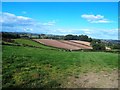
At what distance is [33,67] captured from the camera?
22.2ft

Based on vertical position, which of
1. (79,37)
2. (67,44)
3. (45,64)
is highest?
(79,37)

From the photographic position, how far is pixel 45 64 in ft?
23.3

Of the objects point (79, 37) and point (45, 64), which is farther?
point (79, 37)

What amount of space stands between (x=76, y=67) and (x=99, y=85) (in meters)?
1.25

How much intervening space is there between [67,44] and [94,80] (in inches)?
84.4

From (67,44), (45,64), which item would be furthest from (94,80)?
(67,44)

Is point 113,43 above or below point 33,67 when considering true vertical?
above

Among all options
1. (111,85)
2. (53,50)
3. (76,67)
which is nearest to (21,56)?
(53,50)

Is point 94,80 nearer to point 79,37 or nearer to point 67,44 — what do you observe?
point 79,37

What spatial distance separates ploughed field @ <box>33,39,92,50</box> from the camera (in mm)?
7887

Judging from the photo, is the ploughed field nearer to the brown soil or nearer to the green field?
the green field

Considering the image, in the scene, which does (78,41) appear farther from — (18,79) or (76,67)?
(18,79)

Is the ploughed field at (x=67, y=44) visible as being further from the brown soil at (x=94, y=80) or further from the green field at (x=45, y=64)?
the brown soil at (x=94, y=80)

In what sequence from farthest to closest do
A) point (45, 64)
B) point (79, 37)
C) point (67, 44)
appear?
point (67, 44) → point (79, 37) → point (45, 64)
